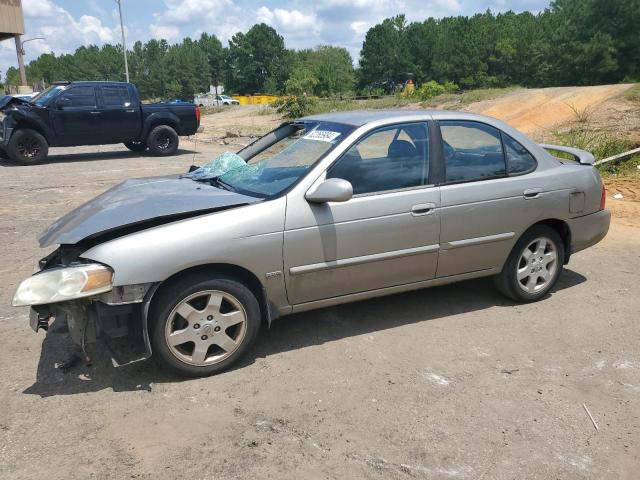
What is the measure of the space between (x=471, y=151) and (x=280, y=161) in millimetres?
1534

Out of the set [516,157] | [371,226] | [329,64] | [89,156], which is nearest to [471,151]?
[516,157]

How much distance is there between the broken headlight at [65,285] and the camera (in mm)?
3268

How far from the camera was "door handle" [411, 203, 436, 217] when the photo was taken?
4.18 m

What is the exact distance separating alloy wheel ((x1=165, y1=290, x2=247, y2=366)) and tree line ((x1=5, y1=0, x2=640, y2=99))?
17525mm

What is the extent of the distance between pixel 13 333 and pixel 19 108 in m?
11.3

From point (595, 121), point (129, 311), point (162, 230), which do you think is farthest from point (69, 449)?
point (595, 121)

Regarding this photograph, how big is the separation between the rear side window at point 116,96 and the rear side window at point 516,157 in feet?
40.9

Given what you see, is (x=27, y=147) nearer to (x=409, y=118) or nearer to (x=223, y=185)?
(x=223, y=185)

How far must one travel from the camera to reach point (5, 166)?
45.7 ft

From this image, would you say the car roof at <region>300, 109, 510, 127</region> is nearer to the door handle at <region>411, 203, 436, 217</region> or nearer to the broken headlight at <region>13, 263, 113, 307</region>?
the door handle at <region>411, 203, 436, 217</region>

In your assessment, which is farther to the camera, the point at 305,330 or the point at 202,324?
the point at 305,330

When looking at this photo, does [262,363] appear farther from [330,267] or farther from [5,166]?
[5,166]

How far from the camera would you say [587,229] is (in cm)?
503

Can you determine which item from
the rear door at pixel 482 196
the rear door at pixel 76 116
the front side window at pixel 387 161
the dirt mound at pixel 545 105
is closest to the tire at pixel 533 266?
the rear door at pixel 482 196
